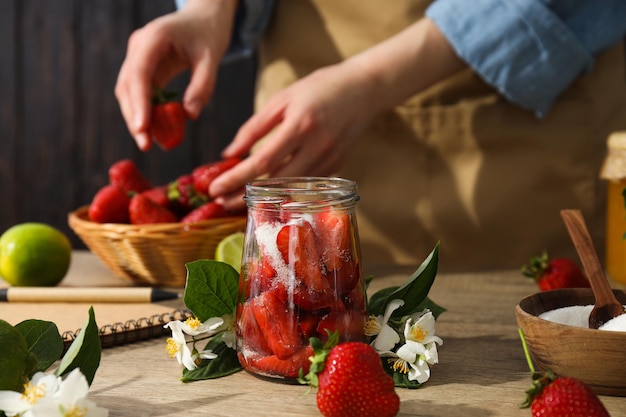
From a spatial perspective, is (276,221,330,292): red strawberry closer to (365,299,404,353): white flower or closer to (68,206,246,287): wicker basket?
(365,299,404,353): white flower

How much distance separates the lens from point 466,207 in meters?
1.53

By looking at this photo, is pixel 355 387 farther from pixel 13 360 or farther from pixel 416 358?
pixel 13 360

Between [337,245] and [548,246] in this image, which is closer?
[337,245]

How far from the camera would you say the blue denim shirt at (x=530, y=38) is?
1.30 meters

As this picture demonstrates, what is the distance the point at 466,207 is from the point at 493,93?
0.72 feet

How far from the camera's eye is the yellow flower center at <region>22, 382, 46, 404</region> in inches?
23.0

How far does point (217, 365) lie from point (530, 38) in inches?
32.1

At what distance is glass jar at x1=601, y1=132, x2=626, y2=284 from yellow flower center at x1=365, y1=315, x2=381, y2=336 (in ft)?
1.75

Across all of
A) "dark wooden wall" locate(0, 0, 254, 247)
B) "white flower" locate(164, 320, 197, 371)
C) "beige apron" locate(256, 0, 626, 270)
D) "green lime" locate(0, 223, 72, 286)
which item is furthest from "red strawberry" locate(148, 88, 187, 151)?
"dark wooden wall" locate(0, 0, 254, 247)

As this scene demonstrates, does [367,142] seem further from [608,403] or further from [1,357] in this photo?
[1,357]

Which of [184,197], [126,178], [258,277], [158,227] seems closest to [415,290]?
[258,277]

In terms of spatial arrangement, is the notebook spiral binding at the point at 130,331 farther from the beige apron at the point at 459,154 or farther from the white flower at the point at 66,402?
the beige apron at the point at 459,154

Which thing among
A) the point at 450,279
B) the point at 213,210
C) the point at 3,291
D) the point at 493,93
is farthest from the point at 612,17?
the point at 3,291

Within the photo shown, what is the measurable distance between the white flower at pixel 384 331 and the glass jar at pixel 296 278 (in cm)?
2
